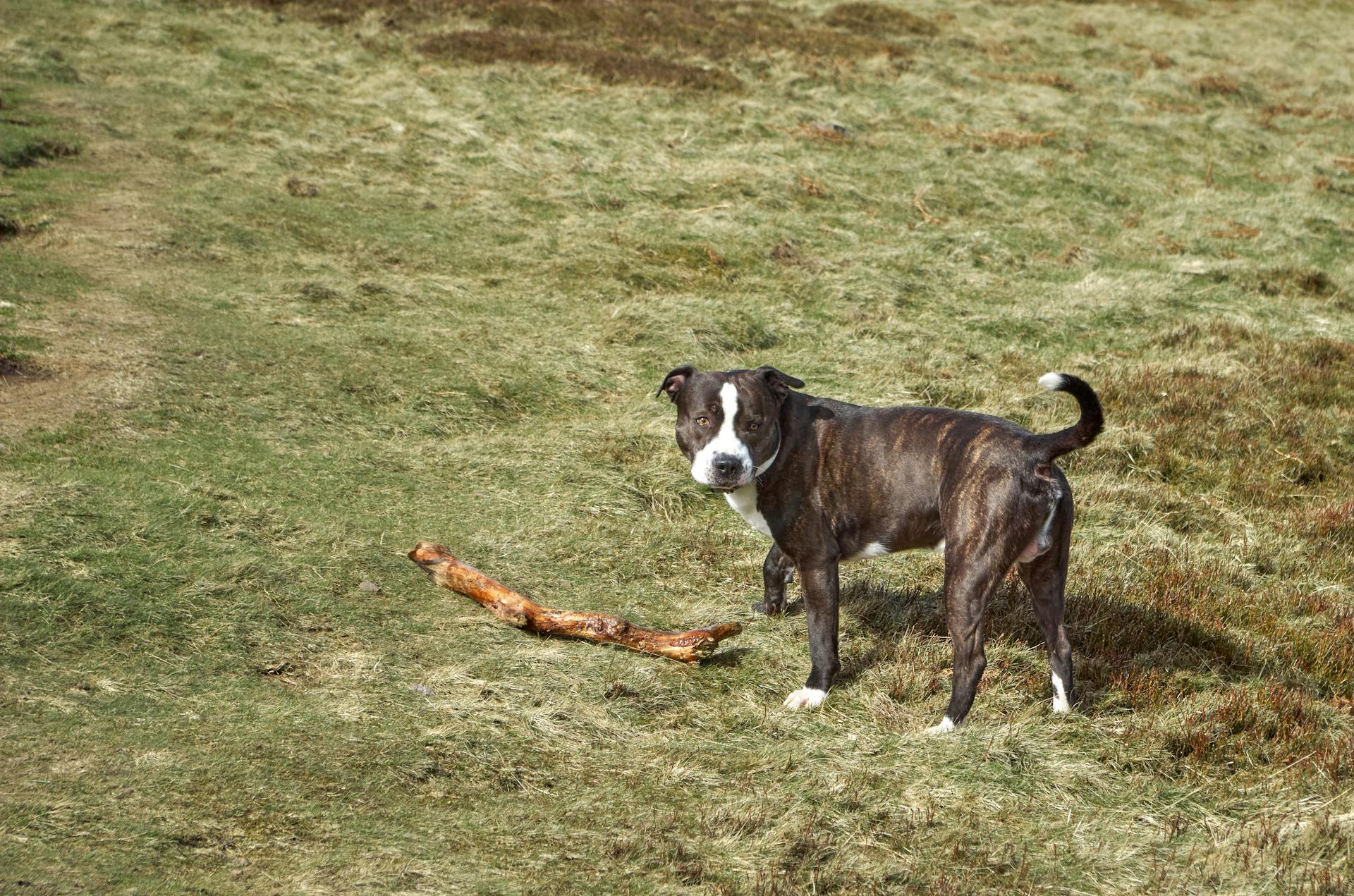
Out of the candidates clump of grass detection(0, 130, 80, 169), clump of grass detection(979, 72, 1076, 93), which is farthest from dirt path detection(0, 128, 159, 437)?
clump of grass detection(979, 72, 1076, 93)

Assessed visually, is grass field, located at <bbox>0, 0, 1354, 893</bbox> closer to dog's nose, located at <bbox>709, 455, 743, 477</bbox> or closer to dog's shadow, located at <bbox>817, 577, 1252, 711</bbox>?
dog's shadow, located at <bbox>817, 577, 1252, 711</bbox>

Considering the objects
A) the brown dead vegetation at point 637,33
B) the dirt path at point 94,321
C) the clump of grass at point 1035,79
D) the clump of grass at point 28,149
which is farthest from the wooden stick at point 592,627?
the clump of grass at point 1035,79

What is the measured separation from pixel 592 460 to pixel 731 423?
3099 mm

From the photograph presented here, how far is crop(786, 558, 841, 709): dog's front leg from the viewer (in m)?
6.44

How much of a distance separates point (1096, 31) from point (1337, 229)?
12.6 meters

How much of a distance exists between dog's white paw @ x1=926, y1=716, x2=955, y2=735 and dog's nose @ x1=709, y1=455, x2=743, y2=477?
5.21 feet

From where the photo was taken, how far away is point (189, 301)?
10.9 meters

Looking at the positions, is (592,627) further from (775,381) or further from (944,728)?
(944,728)

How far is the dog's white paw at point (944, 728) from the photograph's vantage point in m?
5.99

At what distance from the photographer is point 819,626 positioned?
21.2ft

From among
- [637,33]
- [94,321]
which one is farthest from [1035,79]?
[94,321]

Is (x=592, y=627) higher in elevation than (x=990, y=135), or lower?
lower

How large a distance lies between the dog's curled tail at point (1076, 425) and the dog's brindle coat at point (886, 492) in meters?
0.02

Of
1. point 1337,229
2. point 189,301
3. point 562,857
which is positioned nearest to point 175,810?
point 562,857
